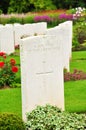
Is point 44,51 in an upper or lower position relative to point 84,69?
upper

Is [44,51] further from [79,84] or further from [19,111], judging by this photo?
[79,84]

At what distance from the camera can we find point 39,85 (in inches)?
393

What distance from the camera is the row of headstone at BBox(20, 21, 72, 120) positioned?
976 centimetres

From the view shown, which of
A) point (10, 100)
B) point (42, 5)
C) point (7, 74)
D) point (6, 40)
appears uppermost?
point (42, 5)

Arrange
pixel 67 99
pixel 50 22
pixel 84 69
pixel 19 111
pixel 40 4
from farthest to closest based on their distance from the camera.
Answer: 1. pixel 40 4
2. pixel 50 22
3. pixel 84 69
4. pixel 67 99
5. pixel 19 111

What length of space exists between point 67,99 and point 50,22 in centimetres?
2722

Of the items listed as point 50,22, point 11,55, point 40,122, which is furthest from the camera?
point 50,22

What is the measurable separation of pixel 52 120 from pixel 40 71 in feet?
3.16

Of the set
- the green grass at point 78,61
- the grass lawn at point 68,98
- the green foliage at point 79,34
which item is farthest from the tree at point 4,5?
the grass lawn at point 68,98

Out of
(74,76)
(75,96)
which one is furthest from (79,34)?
(75,96)

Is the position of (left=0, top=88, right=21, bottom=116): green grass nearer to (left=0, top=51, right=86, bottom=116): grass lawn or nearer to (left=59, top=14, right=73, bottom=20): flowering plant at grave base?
(left=0, top=51, right=86, bottom=116): grass lawn

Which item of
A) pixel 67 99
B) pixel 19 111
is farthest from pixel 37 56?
pixel 67 99

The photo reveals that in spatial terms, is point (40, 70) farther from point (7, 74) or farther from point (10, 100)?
point (7, 74)

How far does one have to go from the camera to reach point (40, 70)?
993cm
